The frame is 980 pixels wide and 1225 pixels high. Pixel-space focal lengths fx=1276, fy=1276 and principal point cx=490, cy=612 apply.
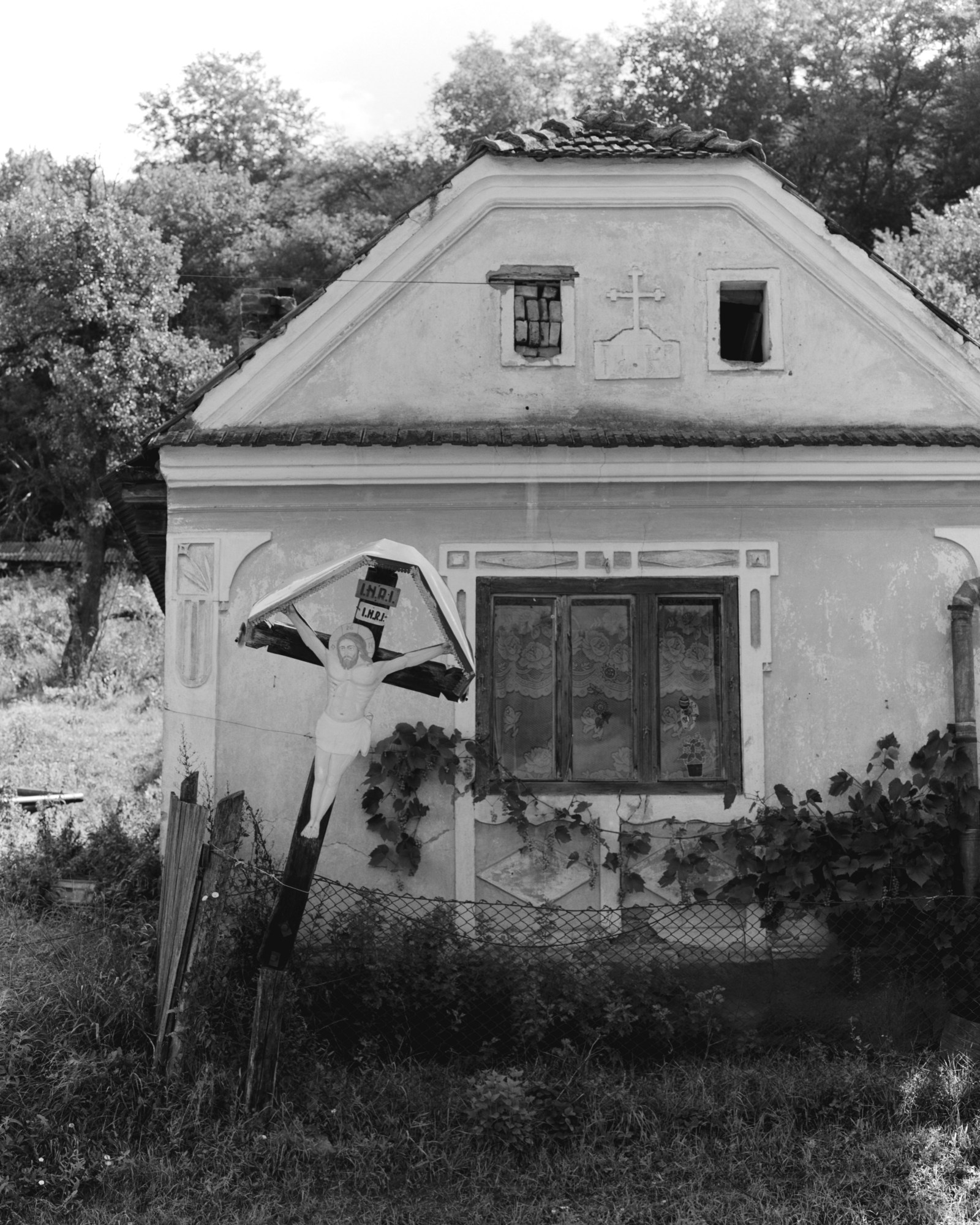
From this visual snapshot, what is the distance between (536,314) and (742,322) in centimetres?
169

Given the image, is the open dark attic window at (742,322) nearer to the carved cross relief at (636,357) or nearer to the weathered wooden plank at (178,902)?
the carved cross relief at (636,357)

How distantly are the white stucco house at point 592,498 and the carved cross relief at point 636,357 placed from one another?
0.02 metres

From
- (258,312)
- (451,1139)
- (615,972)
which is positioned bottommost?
(451,1139)

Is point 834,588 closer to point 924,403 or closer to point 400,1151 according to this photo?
point 924,403

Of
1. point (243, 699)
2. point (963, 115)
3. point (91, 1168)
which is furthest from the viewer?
point (963, 115)

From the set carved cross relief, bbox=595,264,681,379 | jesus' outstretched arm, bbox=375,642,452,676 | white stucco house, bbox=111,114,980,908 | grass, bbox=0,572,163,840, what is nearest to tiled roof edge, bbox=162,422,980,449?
white stucco house, bbox=111,114,980,908

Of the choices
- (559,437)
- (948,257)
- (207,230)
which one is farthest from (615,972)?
(207,230)

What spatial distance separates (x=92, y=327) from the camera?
22906mm

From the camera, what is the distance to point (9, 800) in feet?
40.8

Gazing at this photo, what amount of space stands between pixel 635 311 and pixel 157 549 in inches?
157

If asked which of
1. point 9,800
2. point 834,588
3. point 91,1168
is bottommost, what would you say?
point 91,1168

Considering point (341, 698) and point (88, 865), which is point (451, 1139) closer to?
point (341, 698)

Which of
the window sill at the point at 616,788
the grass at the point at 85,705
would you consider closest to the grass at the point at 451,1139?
the window sill at the point at 616,788

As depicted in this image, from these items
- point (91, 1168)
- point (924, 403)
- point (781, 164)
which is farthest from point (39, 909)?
point (781, 164)
